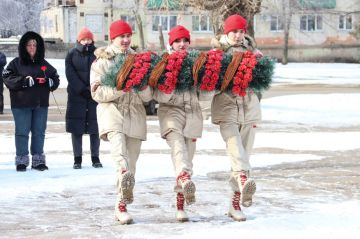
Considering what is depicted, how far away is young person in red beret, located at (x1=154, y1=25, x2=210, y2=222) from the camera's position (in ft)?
28.0

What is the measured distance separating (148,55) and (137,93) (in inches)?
14.5

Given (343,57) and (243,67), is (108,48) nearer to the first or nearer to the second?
(243,67)

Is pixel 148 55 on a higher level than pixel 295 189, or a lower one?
higher

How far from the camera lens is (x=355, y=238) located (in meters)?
7.71

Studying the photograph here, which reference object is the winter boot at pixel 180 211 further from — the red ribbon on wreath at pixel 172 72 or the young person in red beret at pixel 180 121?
the red ribbon on wreath at pixel 172 72

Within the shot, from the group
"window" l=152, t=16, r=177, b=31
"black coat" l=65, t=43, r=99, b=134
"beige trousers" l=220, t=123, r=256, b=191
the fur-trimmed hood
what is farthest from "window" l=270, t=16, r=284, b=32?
"beige trousers" l=220, t=123, r=256, b=191

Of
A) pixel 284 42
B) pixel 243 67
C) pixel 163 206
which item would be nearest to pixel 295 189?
pixel 163 206

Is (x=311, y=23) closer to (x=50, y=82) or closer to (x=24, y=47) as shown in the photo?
(x=50, y=82)

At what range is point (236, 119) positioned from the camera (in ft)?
28.6

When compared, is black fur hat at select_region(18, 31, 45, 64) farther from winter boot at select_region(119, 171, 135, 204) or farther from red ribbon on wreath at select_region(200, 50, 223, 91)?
winter boot at select_region(119, 171, 135, 204)

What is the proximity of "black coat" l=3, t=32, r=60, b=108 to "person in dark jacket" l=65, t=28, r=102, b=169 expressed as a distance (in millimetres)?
269

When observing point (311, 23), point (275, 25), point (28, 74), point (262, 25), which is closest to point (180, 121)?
point (28, 74)

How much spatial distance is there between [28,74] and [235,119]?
4.49 meters

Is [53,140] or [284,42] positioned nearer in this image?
[53,140]
